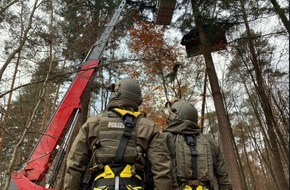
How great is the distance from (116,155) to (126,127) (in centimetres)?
30

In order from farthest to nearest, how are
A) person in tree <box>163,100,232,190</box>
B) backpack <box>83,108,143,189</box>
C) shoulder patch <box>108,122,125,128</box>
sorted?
person in tree <box>163,100,232,190</box> → shoulder patch <box>108,122,125,128</box> → backpack <box>83,108,143,189</box>

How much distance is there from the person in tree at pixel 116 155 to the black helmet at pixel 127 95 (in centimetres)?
14

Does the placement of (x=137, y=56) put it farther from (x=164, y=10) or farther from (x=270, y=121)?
(x=270, y=121)

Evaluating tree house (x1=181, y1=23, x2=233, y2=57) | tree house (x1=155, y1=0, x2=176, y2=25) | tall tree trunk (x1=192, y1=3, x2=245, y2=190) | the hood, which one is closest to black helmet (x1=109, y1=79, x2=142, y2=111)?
the hood

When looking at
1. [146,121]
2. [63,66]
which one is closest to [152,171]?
[146,121]

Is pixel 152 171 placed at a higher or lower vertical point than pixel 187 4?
lower

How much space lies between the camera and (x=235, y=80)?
23.2m

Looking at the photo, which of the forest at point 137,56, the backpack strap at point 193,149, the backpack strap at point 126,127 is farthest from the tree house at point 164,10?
the backpack strap at point 126,127

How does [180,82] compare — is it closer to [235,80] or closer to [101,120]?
[235,80]

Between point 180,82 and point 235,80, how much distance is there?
669cm

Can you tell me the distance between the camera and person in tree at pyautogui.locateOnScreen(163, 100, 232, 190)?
12.6ft

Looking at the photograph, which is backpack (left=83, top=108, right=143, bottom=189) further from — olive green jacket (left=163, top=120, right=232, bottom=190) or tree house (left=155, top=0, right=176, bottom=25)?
tree house (left=155, top=0, right=176, bottom=25)

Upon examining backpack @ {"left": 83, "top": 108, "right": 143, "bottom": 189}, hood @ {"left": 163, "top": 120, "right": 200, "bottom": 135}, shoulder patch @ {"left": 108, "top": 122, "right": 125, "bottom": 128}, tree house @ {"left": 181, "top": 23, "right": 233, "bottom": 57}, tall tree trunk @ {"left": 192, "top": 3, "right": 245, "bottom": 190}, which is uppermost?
tree house @ {"left": 181, "top": 23, "right": 233, "bottom": 57}

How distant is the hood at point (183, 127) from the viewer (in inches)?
162
